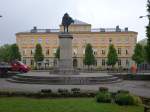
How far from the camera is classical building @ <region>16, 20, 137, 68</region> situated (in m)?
107

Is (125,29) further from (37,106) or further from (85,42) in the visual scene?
(37,106)

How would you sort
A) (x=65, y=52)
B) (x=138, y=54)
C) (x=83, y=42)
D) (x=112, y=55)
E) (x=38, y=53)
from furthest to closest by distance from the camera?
(x=83, y=42), (x=38, y=53), (x=112, y=55), (x=138, y=54), (x=65, y=52)

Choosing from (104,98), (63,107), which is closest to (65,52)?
(104,98)

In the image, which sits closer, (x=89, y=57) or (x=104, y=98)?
(x=104, y=98)

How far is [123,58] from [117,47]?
3.64 meters

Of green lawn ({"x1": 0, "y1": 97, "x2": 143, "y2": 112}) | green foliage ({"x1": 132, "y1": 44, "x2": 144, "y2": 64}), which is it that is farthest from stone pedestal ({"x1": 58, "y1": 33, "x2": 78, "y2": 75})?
green foliage ({"x1": 132, "y1": 44, "x2": 144, "y2": 64})

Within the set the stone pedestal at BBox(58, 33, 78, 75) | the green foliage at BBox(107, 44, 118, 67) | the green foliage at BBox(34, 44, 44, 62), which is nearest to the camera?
the stone pedestal at BBox(58, 33, 78, 75)

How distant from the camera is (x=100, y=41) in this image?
108438mm

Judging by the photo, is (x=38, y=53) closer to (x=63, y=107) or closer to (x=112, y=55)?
(x=112, y=55)

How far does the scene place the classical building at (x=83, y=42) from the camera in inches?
4222

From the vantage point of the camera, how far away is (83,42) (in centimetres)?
10881

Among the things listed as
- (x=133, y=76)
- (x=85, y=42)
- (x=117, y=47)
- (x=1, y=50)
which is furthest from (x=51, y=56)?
(x=133, y=76)

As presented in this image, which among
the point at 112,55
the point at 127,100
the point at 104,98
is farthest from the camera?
the point at 112,55

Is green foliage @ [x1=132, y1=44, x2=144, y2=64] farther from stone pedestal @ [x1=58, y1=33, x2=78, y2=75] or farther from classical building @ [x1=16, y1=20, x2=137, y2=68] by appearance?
stone pedestal @ [x1=58, y1=33, x2=78, y2=75]
